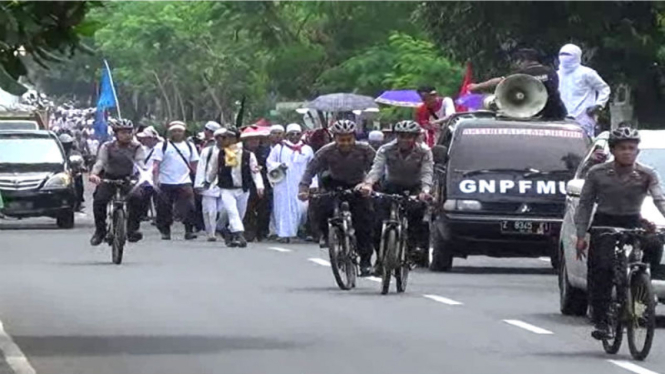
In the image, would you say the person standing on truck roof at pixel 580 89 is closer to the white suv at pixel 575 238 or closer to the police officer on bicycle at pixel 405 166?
the police officer on bicycle at pixel 405 166

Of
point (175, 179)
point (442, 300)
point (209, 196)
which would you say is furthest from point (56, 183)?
point (442, 300)

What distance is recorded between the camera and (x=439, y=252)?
2609 centimetres

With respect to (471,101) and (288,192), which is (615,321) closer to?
(288,192)

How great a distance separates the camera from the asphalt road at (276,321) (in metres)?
15.6

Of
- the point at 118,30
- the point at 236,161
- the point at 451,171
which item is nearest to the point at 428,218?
the point at 451,171

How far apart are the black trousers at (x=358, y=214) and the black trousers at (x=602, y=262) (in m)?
5.90

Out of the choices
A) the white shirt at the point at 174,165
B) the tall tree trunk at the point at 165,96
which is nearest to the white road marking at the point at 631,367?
the white shirt at the point at 174,165

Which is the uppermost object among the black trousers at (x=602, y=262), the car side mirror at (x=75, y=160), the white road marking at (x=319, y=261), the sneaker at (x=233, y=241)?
the black trousers at (x=602, y=262)

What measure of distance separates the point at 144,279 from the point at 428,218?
3.61m

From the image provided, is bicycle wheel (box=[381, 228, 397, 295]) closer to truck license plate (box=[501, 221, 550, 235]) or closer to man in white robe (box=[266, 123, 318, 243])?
truck license plate (box=[501, 221, 550, 235])

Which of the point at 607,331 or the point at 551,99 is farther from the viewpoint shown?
the point at 551,99

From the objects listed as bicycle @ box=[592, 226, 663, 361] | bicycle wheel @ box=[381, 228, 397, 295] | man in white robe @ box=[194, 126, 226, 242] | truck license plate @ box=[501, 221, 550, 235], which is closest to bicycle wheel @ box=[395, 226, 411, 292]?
bicycle wheel @ box=[381, 228, 397, 295]

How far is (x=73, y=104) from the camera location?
430 ft

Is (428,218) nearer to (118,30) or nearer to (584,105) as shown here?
(584,105)
